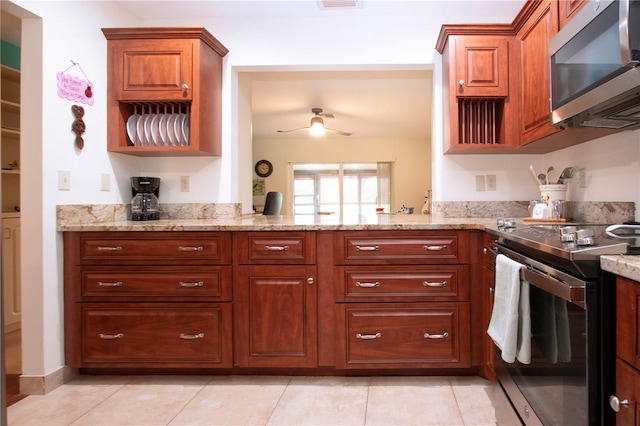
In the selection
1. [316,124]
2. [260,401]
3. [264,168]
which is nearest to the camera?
[260,401]

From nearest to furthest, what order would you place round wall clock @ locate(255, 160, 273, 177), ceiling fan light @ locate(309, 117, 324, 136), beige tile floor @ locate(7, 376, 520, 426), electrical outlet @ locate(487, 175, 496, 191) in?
beige tile floor @ locate(7, 376, 520, 426) < electrical outlet @ locate(487, 175, 496, 191) < ceiling fan light @ locate(309, 117, 324, 136) < round wall clock @ locate(255, 160, 273, 177)

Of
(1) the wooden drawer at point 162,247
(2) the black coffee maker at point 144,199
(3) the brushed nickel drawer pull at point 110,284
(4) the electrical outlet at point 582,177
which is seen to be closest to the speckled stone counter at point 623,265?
(4) the electrical outlet at point 582,177

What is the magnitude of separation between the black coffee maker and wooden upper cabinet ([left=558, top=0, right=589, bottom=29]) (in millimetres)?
2451

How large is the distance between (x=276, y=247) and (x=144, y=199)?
3.53 ft

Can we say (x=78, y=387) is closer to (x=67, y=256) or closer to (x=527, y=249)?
(x=67, y=256)

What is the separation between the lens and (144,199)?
2.42 m

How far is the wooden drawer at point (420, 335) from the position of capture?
6.28 ft

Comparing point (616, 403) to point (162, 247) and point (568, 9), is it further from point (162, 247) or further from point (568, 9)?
point (162, 247)

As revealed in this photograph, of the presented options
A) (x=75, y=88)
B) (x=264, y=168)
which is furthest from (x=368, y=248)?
(x=264, y=168)

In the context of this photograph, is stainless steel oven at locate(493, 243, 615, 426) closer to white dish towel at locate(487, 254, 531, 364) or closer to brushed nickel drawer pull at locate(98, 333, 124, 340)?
white dish towel at locate(487, 254, 531, 364)

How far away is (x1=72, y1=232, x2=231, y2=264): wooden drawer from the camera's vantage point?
1.95m

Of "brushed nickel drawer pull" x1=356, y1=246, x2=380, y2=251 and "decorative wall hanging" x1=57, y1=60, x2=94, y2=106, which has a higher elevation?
"decorative wall hanging" x1=57, y1=60, x2=94, y2=106

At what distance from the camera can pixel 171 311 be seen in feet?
6.41

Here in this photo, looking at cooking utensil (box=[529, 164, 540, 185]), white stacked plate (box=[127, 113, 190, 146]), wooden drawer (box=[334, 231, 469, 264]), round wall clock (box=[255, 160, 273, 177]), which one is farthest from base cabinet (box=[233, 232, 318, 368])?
round wall clock (box=[255, 160, 273, 177])
